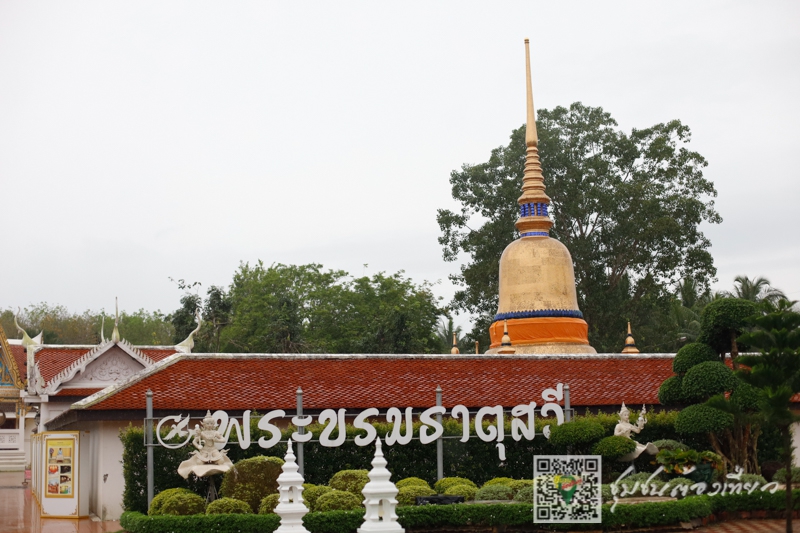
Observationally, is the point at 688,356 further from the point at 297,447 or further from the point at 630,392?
the point at 297,447

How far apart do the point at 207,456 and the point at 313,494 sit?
2377 millimetres

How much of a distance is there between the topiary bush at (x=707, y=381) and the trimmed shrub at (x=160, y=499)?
10.5 m

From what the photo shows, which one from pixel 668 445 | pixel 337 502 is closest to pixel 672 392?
pixel 668 445

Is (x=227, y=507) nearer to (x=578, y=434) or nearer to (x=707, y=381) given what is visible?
(x=578, y=434)

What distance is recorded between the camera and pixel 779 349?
17.0 metres

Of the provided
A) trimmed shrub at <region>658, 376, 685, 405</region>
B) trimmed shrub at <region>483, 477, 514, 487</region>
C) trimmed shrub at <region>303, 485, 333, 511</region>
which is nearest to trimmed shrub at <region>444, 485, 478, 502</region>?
trimmed shrub at <region>483, 477, 514, 487</region>

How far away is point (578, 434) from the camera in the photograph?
22.6 meters

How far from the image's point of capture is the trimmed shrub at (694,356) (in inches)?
907

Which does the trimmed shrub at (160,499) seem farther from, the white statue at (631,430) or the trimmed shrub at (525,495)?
the white statue at (631,430)

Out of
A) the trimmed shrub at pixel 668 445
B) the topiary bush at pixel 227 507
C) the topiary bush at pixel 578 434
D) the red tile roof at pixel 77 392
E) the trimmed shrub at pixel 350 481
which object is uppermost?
the red tile roof at pixel 77 392

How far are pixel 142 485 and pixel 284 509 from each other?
366 inches

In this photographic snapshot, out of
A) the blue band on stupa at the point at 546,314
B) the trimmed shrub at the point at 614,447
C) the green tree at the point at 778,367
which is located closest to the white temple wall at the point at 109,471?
the trimmed shrub at the point at 614,447

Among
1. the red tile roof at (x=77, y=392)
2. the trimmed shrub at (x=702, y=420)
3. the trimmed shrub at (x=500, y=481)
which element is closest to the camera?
the trimmed shrub at (x=500, y=481)

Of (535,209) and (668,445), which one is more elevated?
(535,209)
